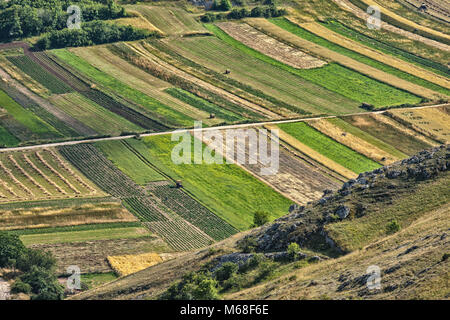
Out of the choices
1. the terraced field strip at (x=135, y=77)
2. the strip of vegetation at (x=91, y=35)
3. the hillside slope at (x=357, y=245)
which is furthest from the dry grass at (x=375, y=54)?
the hillside slope at (x=357, y=245)

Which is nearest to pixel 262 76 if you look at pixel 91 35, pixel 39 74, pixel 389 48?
pixel 389 48

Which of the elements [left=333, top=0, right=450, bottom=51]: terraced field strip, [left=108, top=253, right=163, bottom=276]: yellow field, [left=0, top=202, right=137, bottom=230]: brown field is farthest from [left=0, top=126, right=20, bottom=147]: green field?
[left=333, top=0, right=450, bottom=51]: terraced field strip

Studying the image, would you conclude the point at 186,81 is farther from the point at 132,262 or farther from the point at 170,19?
the point at 132,262

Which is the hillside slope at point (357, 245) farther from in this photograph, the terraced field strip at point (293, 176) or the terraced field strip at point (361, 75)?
the terraced field strip at point (361, 75)

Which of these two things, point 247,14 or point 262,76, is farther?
point 247,14

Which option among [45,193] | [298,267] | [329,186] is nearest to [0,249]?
[45,193]

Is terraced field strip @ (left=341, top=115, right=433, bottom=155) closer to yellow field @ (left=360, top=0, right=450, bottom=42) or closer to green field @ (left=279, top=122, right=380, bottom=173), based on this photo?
green field @ (left=279, top=122, right=380, bottom=173)

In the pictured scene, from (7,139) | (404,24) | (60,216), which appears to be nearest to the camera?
(60,216)
